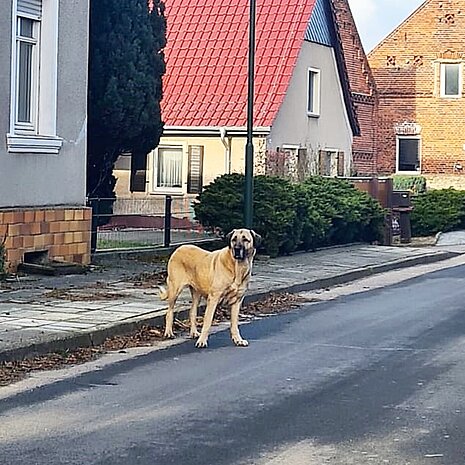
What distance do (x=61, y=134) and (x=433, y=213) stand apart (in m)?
17.2

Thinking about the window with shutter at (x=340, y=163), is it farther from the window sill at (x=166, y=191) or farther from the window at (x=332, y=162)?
the window sill at (x=166, y=191)

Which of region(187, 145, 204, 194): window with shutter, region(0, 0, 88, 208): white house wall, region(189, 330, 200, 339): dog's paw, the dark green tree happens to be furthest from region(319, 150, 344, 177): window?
region(189, 330, 200, 339): dog's paw

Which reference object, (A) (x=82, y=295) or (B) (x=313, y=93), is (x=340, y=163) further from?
(A) (x=82, y=295)

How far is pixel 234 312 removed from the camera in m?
12.0

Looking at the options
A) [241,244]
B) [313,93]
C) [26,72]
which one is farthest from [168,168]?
[241,244]

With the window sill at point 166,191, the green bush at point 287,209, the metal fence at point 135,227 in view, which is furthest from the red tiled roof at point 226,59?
the metal fence at point 135,227

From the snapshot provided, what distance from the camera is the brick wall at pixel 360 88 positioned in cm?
4038

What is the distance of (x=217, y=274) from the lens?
11.8 m

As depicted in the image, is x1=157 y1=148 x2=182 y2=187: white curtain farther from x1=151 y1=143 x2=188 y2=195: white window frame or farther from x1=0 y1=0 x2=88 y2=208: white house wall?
x1=0 y1=0 x2=88 y2=208: white house wall

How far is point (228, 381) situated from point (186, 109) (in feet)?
75.1

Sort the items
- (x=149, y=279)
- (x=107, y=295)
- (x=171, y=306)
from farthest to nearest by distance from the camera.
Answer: (x=149, y=279) < (x=107, y=295) < (x=171, y=306)

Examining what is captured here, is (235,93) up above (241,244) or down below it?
above

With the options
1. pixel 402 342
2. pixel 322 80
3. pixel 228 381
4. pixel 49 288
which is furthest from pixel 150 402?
pixel 322 80

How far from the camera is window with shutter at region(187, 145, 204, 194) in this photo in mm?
31922
